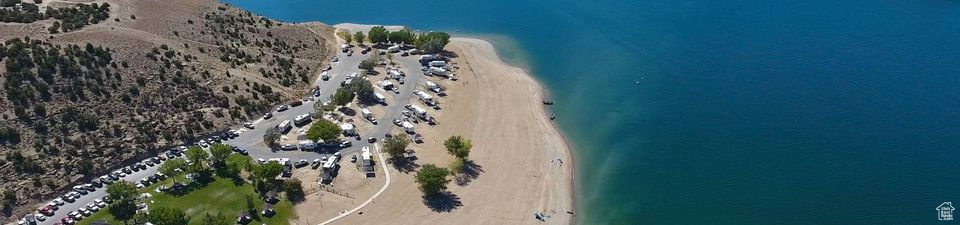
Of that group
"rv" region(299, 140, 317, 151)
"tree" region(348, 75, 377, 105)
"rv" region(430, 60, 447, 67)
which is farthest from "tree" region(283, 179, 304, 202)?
"rv" region(430, 60, 447, 67)

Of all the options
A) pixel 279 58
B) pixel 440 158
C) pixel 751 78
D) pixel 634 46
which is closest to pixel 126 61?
pixel 279 58

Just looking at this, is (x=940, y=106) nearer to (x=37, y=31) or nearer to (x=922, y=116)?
(x=922, y=116)

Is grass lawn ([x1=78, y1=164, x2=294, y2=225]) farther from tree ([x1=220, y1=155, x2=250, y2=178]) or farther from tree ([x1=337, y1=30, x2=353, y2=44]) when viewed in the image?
tree ([x1=337, y1=30, x2=353, y2=44])

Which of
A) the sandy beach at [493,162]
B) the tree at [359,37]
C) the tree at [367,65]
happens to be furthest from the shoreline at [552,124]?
the tree at [367,65]

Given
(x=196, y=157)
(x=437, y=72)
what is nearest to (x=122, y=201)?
(x=196, y=157)

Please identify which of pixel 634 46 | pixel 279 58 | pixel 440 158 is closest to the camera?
pixel 440 158

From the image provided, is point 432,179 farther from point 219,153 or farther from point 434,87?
point 434,87
